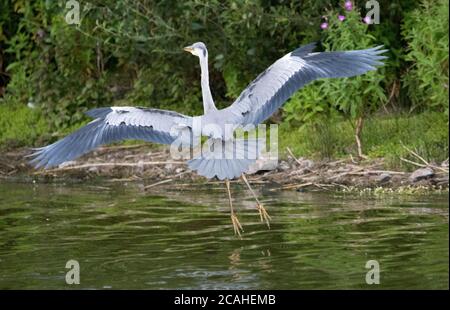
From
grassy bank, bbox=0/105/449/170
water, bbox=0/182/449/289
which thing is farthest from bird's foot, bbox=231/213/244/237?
grassy bank, bbox=0/105/449/170

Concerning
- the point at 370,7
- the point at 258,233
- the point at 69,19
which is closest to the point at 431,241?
the point at 258,233

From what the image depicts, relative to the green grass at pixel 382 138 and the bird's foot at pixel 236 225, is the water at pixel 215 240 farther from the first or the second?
the green grass at pixel 382 138

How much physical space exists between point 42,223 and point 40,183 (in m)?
2.41

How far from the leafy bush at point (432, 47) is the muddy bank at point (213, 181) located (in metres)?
0.70

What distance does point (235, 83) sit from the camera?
11.6 m

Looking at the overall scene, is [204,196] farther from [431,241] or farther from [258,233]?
[431,241]

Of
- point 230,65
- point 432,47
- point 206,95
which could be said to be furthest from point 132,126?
point 230,65

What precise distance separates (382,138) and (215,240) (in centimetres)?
333

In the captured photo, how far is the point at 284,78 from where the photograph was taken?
26.8 ft

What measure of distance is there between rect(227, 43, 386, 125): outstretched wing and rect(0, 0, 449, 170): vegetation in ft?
4.97

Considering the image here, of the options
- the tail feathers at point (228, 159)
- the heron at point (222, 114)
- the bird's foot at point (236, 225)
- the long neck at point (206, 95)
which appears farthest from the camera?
the long neck at point (206, 95)

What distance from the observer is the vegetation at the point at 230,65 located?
10.1m

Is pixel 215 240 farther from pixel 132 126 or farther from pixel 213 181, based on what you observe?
pixel 213 181

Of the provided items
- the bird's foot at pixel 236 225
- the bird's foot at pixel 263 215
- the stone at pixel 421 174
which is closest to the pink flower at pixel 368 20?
the stone at pixel 421 174
